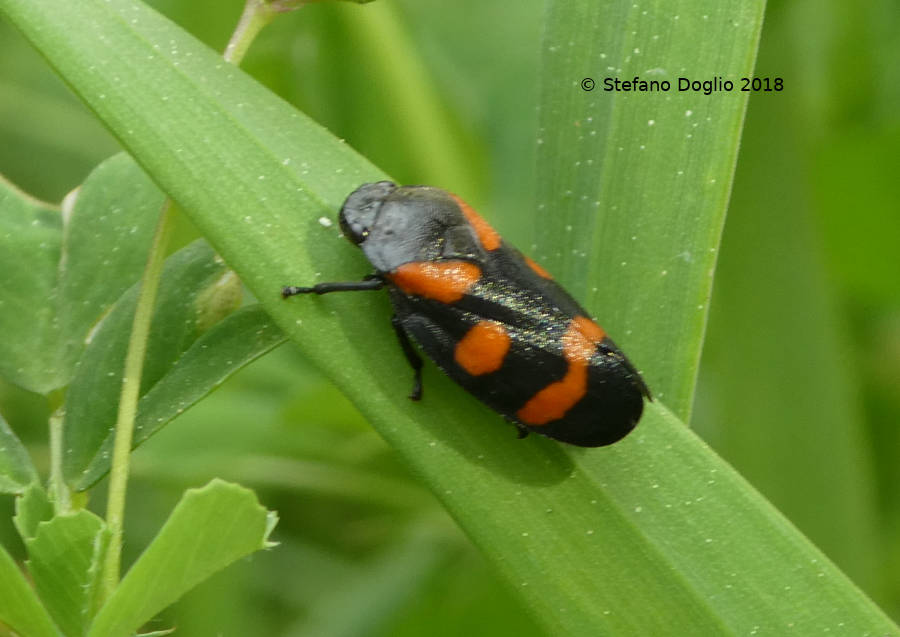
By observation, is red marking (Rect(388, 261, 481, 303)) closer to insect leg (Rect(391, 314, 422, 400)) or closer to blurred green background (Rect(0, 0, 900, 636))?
insect leg (Rect(391, 314, 422, 400))

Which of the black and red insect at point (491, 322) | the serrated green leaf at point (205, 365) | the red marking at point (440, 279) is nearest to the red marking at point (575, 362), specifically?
the black and red insect at point (491, 322)

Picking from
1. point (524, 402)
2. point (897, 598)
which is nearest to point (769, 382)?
point (897, 598)

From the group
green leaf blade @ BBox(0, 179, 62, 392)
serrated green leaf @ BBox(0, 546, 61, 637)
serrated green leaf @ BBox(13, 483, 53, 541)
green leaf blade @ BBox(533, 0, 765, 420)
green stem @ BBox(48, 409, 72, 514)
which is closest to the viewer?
serrated green leaf @ BBox(0, 546, 61, 637)

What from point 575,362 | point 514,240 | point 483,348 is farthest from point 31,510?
point 514,240

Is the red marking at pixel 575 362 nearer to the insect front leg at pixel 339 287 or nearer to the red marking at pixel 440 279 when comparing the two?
the red marking at pixel 440 279

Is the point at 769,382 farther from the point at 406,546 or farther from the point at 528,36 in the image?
the point at 528,36

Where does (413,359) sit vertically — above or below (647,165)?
below

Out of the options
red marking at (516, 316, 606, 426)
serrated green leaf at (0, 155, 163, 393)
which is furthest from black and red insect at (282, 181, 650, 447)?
serrated green leaf at (0, 155, 163, 393)

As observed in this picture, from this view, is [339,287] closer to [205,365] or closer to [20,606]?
[205,365]
